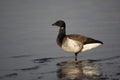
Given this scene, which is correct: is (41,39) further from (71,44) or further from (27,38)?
(71,44)

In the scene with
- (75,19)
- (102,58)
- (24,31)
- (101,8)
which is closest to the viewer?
(102,58)

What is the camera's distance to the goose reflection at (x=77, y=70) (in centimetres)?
1128

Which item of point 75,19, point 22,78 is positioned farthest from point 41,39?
point 22,78

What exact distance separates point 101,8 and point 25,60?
1326 cm

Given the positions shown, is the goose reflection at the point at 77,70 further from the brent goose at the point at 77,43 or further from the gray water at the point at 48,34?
the brent goose at the point at 77,43

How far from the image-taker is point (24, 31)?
19797mm

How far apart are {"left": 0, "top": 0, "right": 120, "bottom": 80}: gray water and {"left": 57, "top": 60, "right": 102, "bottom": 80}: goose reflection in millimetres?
156

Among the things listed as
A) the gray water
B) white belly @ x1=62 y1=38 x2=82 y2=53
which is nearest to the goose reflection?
the gray water

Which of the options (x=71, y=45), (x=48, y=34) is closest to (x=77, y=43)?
(x=71, y=45)

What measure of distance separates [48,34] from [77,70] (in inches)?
263

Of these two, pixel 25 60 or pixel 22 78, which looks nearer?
pixel 22 78

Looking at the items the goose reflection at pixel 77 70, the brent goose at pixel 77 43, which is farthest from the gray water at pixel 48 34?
the brent goose at pixel 77 43

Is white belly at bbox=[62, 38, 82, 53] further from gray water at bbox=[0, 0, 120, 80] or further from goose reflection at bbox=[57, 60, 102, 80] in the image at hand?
goose reflection at bbox=[57, 60, 102, 80]

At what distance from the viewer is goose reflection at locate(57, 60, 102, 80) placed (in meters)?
11.3
